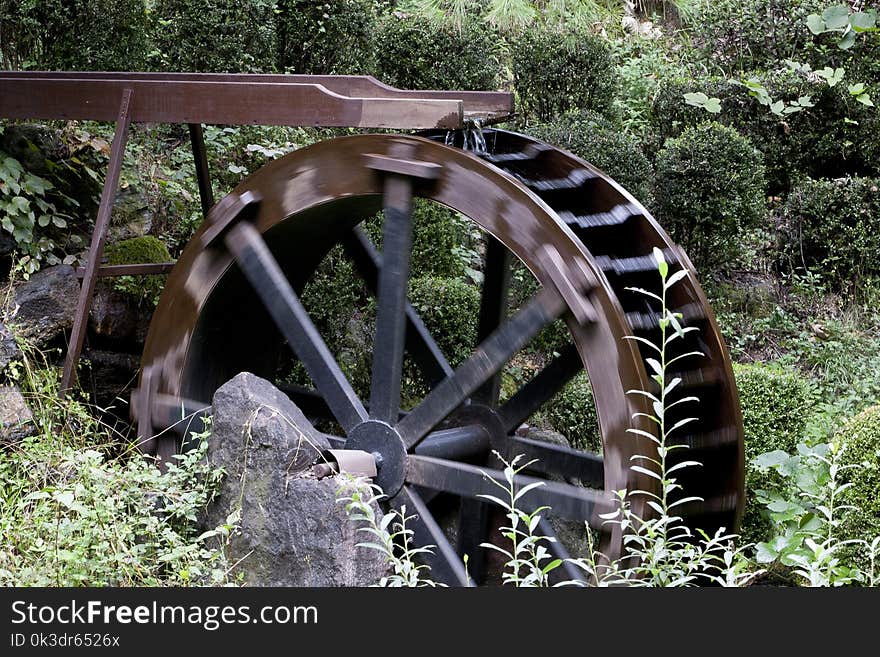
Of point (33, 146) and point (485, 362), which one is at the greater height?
point (33, 146)

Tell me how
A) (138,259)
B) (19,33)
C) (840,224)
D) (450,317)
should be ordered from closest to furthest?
(138,259) → (450,317) → (19,33) → (840,224)

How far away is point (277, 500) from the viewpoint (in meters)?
3.88

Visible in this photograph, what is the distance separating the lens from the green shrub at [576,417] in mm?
6285

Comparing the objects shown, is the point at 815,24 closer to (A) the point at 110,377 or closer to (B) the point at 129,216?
(A) the point at 110,377

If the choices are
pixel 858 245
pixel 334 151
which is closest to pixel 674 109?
pixel 858 245

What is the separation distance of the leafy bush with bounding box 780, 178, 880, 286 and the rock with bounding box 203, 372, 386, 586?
5.67 meters

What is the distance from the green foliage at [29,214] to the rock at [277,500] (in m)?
1.86

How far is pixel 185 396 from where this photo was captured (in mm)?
4809

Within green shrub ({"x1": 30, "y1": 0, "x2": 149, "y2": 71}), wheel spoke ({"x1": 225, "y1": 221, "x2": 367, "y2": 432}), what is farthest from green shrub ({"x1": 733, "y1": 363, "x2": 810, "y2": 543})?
green shrub ({"x1": 30, "y1": 0, "x2": 149, "y2": 71})

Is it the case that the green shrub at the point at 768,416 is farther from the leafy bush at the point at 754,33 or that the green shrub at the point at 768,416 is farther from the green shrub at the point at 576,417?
the leafy bush at the point at 754,33

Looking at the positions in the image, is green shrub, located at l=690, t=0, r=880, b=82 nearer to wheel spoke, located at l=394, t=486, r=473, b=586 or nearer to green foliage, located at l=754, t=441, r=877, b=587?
green foliage, located at l=754, t=441, r=877, b=587

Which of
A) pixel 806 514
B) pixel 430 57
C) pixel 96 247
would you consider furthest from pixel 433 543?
pixel 430 57

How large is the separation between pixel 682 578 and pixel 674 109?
6.60 meters

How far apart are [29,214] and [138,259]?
68 cm
